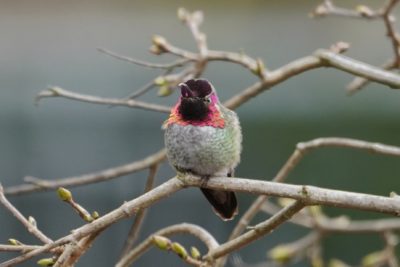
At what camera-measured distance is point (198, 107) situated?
2.90 meters

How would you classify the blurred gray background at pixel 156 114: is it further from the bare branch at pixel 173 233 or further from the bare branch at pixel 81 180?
the bare branch at pixel 173 233

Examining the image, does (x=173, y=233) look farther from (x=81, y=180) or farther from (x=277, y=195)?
(x=277, y=195)

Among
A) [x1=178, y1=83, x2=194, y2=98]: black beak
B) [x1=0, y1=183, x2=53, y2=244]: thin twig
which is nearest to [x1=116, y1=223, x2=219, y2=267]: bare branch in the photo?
[x1=0, y1=183, x2=53, y2=244]: thin twig

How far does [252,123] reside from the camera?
19.6ft

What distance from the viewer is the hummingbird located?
283cm

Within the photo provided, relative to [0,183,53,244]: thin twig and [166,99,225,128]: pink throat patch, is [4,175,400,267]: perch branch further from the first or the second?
[166,99,225,128]: pink throat patch

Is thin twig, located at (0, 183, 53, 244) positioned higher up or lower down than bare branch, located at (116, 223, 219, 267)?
higher up

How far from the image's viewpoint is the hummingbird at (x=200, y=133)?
112 inches

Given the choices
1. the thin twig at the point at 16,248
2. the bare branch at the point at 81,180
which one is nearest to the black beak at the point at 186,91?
the bare branch at the point at 81,180

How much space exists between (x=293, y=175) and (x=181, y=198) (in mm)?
730

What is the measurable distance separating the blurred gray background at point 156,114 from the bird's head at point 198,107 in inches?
89.3

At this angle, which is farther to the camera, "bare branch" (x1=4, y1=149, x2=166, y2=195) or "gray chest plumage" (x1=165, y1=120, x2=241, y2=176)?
"bare branch" (x1=4, y1=149, x2=166, y2=195)

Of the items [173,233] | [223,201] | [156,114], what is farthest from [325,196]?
[156,114]

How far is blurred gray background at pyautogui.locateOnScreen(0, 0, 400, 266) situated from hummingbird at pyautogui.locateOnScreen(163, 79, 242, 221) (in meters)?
2.25
